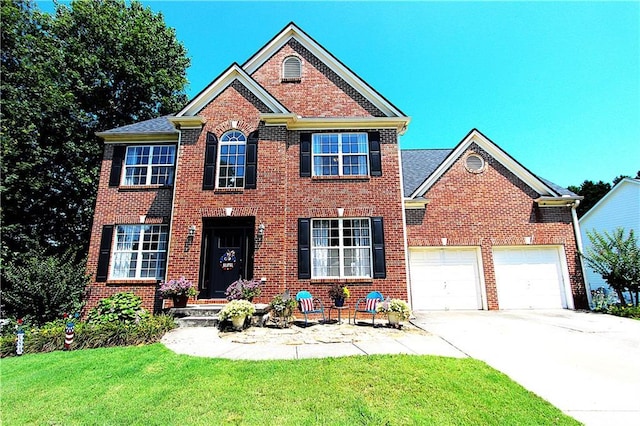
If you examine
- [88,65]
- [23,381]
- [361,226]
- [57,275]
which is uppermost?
[88,65]

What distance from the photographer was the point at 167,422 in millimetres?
3471

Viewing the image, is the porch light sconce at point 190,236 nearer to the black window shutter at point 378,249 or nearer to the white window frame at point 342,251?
the white window frame at point 342,251

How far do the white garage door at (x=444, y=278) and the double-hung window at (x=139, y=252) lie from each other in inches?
361

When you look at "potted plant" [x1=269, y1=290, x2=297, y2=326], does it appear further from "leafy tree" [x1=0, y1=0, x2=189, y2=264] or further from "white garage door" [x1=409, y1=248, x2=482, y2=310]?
"leafy tree" [x1=0, y1=0, x2=189, y2=264]

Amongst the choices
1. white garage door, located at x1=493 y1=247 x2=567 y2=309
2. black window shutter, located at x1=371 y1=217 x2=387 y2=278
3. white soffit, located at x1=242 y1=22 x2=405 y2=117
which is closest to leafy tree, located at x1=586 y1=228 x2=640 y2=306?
white garage door, located at x1=493 y1=247 x2=567 y2=309

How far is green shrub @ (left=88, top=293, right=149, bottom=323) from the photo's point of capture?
8800 millimetres

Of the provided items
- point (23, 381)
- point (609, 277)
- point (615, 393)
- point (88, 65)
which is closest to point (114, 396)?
point (23, 381)

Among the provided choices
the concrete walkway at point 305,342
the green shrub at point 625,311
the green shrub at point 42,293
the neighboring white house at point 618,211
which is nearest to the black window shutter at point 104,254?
the green shrub at point 42,293

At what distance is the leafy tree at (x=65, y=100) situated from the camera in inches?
514

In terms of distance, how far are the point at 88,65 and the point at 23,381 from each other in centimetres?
1719

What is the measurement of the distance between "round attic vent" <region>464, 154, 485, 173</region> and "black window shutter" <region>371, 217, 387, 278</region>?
4775 millimetres

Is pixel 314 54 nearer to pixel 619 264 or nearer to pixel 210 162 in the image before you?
pixel 210 162

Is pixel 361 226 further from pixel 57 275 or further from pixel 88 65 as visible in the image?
pixel 88 65

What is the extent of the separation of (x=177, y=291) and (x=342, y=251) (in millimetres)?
5249
